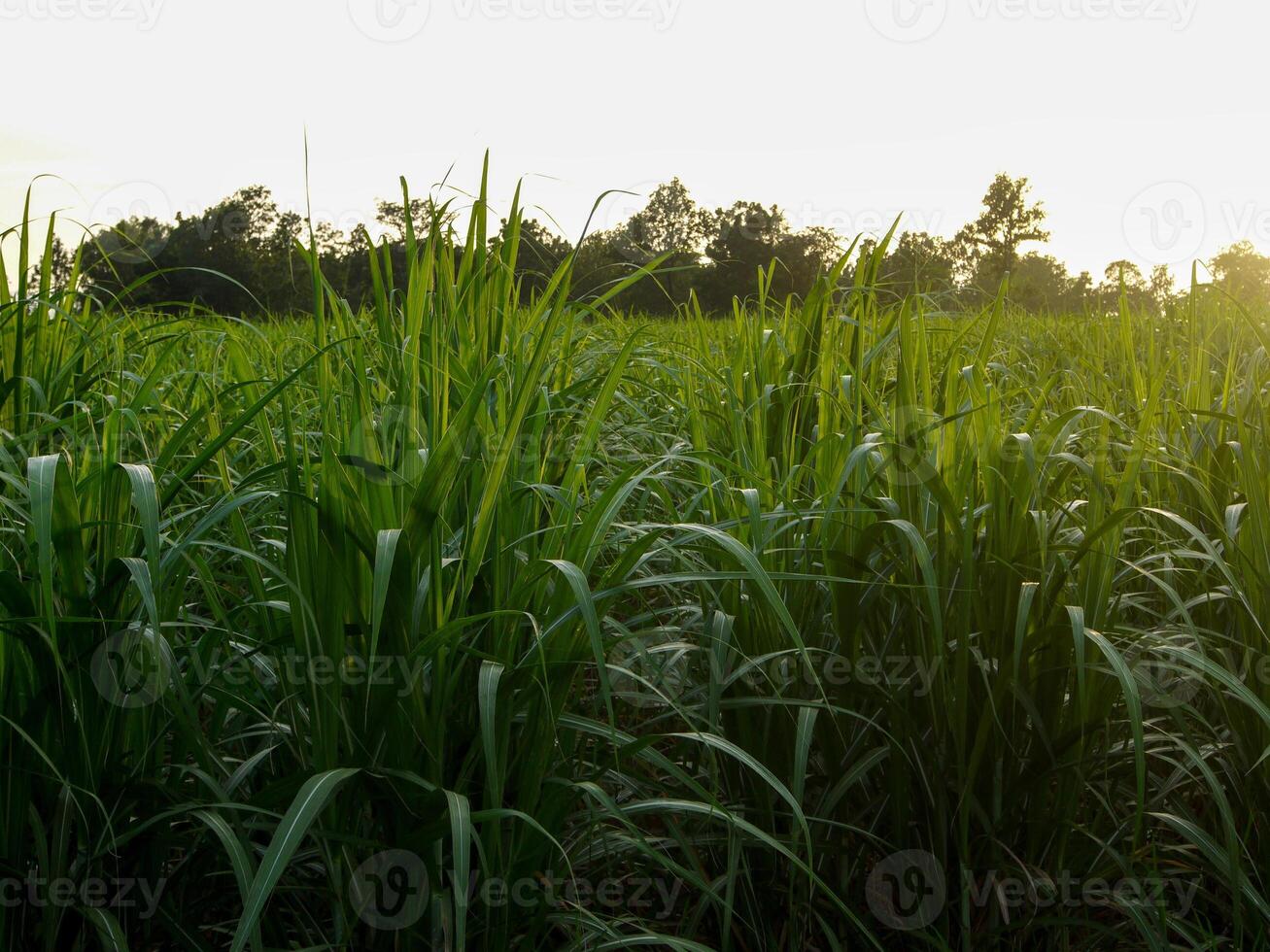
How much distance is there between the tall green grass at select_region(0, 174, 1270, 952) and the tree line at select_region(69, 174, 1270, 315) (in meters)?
0.43

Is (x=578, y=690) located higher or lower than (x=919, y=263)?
lower

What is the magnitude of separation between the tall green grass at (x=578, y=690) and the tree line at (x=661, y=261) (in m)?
0.43

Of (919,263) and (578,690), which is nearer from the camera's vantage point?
(578,690)

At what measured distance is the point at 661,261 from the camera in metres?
1.62

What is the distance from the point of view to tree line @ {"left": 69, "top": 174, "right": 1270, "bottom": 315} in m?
2.04

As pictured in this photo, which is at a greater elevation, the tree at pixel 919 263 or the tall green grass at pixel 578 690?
the tree at pixel 919 263

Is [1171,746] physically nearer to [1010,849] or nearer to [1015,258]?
[1010,849]

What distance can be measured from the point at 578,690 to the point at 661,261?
0.71m

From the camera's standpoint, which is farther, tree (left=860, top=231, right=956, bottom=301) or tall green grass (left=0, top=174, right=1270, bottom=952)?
tree (left=860, top=231, right=956, bottom=301)

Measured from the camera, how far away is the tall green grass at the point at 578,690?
1104 mm

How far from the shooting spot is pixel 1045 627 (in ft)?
4.28

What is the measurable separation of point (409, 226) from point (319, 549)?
0.68 m

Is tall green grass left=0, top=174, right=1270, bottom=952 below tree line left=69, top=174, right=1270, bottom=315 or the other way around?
below

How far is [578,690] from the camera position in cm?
147
